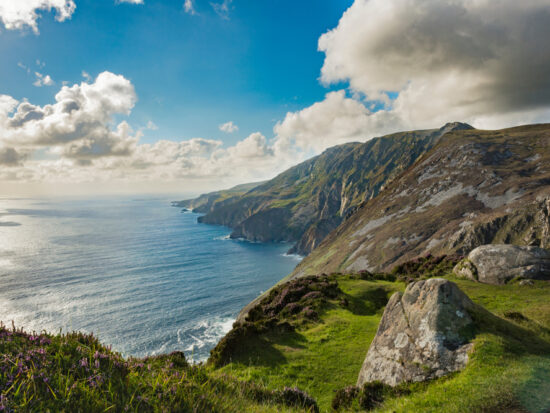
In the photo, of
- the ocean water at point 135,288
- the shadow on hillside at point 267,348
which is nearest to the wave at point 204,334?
the ocean water at point 135,288

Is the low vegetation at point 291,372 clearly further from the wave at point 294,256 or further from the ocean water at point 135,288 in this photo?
the wave at point 294,256

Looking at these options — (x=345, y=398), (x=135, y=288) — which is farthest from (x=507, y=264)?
(x=135, y=288)

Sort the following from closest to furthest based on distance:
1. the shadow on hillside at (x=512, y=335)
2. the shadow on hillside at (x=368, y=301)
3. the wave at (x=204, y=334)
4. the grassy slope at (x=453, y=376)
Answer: the grassy slope at (x=453, y=376)
the shadow on hillside at (x=512, y=335)
the shadow on hillside at (x=368, y=301)
the wave at (x=204, y=334)

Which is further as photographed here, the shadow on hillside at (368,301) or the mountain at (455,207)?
the mountain at (455,207)

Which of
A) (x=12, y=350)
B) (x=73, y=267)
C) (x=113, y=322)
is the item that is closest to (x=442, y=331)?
(x=12, y=350)

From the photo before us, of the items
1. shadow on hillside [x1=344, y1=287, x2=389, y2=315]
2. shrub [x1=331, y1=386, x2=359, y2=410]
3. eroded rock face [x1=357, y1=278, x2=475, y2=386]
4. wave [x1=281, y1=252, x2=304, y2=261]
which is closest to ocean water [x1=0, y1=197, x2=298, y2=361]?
wave [x1=281, y1=252, x2=304, y2=261]

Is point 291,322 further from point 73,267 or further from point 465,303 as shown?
point 73,267

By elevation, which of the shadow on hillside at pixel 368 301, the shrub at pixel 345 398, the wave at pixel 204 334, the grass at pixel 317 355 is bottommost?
the wave at pixel 204 334

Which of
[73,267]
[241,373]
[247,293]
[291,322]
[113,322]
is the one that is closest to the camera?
[241,373]
